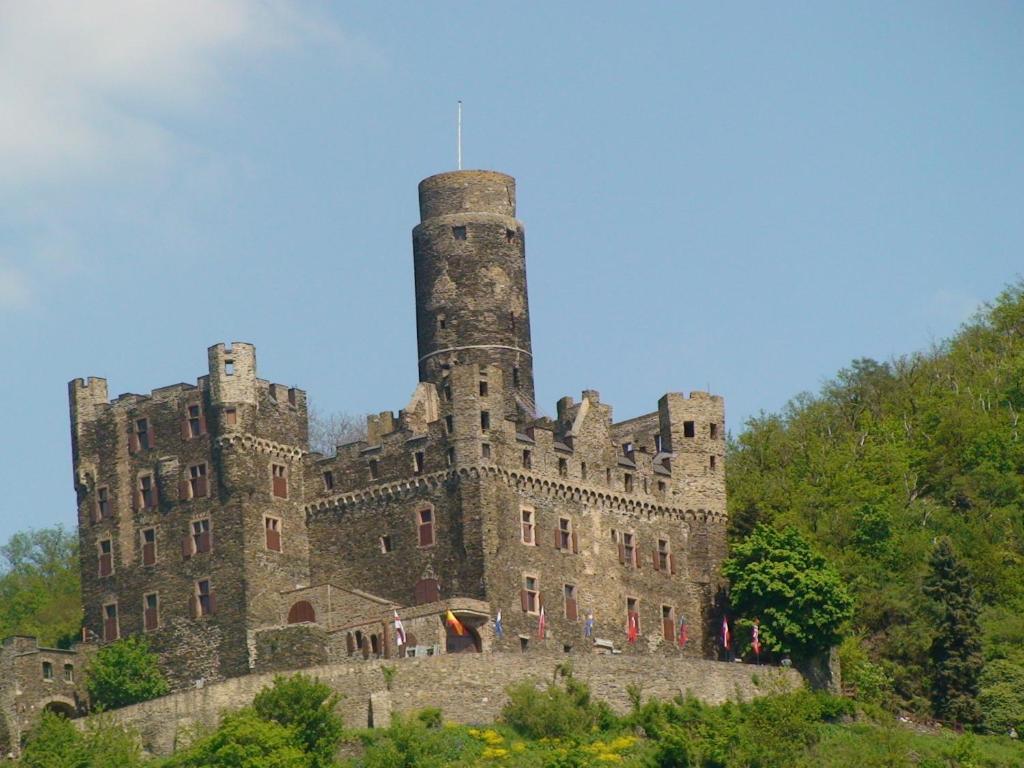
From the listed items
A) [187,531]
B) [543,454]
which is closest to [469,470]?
[543,454]

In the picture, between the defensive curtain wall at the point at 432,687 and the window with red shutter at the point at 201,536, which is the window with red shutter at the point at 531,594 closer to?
the defensive curtain wall at the point at 432,687

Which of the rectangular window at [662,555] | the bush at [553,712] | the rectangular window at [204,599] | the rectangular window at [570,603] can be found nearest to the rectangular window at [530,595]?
the rectangular window at [570,603]

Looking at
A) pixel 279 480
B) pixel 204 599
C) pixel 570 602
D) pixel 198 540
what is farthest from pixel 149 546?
pixel 570 602

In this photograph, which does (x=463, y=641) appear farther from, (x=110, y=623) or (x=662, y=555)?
(x=110, y=623)

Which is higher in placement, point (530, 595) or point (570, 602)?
point (530, 595)

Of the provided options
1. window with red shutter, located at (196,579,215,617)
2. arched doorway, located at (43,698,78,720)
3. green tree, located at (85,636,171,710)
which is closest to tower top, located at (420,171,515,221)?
window with red shutter, located at (196,579,215,617)

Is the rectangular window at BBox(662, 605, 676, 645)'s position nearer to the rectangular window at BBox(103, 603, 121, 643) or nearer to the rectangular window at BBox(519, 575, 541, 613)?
the rectangular window at BBox(519, 575, 541, 613)

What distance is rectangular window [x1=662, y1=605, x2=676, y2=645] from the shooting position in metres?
101

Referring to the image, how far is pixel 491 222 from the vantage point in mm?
104312

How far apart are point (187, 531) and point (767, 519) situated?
71.8 ft

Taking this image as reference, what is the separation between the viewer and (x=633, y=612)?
100 m

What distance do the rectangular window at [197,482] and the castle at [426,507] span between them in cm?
8

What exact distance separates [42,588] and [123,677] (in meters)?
36.6

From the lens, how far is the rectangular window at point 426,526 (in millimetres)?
97250
